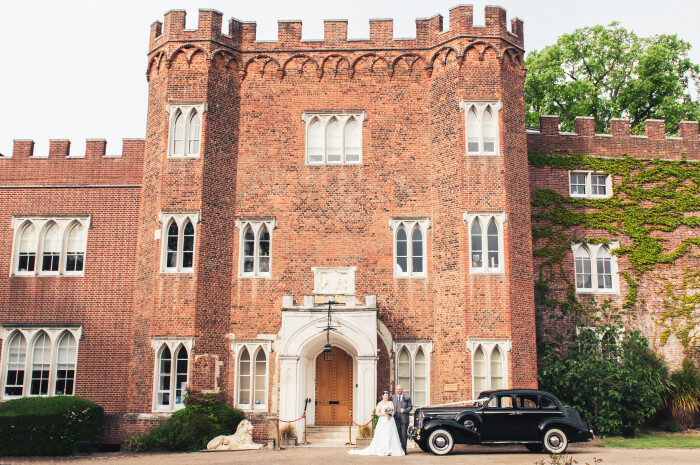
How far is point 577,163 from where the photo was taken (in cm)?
2241

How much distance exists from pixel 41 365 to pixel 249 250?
7073 mm

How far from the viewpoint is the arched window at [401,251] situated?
19730 mm

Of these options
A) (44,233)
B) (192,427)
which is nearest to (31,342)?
(44,233)

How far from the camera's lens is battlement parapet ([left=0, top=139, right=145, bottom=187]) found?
21462 mm

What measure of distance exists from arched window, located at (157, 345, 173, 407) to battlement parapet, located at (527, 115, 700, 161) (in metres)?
13.0

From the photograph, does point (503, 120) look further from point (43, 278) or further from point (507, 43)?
point (43, 278)

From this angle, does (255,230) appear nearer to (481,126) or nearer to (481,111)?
(481,126)

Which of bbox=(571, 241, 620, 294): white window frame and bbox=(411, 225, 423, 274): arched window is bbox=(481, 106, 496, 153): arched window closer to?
bbox=(411, 225, 423, 274): arched window

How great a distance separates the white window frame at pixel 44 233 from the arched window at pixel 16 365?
2004 millimetres

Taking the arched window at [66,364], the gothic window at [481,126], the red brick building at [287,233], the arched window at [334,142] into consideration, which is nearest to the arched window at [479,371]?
the red brick building at [287,233]

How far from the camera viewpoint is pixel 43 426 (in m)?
17.3

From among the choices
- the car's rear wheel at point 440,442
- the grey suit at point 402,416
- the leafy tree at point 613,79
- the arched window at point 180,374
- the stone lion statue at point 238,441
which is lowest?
the stone lion statue at point 238,441

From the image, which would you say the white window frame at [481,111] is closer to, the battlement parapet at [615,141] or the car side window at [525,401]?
the battlement parapet at [615,141]

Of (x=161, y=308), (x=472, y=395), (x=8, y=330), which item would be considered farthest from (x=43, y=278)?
(x=472, y=395)
